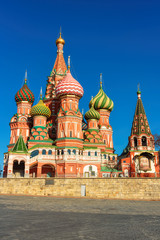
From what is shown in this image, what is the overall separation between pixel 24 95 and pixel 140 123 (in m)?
24.9

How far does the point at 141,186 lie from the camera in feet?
95.5

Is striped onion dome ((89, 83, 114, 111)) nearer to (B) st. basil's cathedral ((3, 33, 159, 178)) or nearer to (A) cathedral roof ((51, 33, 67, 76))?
(B) st. basil's cathedral ((3, 33, 159, 178))

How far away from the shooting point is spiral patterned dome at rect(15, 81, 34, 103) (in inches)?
2105

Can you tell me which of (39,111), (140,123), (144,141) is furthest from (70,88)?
(144,141)

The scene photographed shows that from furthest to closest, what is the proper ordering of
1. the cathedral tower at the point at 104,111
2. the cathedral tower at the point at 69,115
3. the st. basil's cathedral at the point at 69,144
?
the cathedral tower at the point at 104,111 → the cathedral tower at the point at 69,115 → the st. basil's cathedral at the point at 69,144

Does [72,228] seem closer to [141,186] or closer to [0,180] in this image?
[141,186]

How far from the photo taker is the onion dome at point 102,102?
56.4 metres

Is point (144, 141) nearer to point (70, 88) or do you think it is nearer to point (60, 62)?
point (70, 88)

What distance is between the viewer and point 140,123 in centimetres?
4769

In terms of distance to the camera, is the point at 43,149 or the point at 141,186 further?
the point at 43,149

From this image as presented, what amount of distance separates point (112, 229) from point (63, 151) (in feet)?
109

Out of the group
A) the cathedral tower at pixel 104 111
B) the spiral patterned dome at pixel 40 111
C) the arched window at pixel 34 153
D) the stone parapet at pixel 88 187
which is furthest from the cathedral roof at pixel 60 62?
the stone parapet at pixel 88 187

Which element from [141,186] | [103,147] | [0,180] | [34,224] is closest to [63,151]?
[103,147]

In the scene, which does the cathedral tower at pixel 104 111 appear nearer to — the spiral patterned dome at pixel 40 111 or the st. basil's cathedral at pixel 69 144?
the st. basil's cathedral at pixel 69 144
